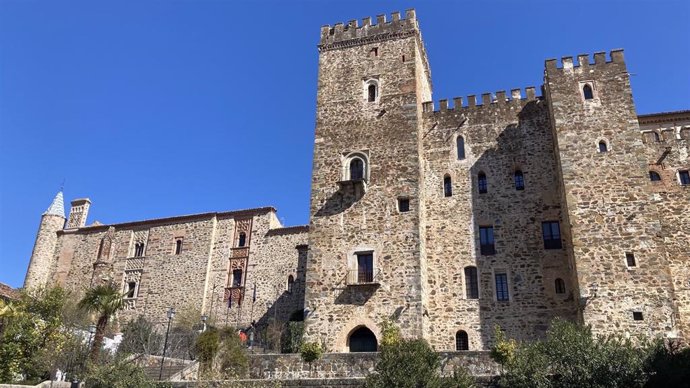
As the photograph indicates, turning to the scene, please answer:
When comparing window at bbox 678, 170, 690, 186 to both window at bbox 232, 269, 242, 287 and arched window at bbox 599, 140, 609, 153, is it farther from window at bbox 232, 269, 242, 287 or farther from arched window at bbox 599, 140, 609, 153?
window at bbox 232, 269, 242, 287

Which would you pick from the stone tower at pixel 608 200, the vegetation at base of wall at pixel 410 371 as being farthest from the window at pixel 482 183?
the vegetation at base of wall at pixel 410 371

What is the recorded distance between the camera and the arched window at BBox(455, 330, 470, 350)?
25266 mm

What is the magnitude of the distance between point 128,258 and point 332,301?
1038 inches

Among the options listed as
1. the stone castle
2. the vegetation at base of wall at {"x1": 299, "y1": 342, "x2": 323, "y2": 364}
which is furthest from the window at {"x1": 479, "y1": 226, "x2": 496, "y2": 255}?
the vegetation at base of wall at {"x1": 299, "y1": 342, "x2": 323, "y2": 364}

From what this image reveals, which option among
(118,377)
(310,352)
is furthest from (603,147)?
(118,377)

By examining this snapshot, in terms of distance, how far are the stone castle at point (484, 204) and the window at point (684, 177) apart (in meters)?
0.05

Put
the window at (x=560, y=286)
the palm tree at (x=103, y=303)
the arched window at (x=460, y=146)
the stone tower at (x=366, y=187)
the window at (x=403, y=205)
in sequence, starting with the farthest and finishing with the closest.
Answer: the arched window at (x=460, y=146)
the window at (x=403, y=205)
the palm tree at (x=103, y=303)
the window at (x=560, y=286)
the stone tower at (x=366, y=187)

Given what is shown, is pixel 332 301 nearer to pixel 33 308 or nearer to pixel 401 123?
pixel 401 123

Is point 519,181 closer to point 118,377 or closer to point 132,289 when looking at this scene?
point 118,377

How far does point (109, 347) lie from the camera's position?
107 ft

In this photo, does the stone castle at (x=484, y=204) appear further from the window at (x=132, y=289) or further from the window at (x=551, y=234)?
the window at (x=132, y=289)

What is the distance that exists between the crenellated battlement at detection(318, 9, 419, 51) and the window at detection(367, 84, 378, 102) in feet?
9.26

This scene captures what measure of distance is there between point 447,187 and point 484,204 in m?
2.00

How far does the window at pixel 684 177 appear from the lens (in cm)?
2617
